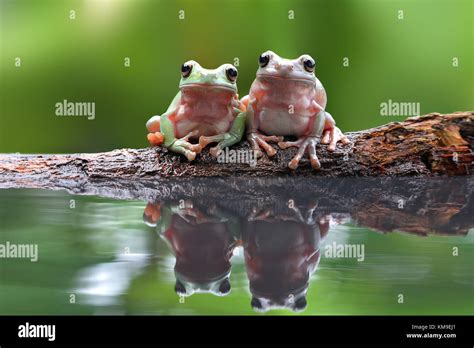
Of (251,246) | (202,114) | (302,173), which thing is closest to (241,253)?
(251,246)

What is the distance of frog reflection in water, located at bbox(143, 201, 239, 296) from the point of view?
2.00 m

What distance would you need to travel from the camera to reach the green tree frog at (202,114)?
4.54m

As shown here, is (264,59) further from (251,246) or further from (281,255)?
(281,255)

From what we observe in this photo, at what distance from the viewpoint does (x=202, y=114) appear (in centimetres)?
471

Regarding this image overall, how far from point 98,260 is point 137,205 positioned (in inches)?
55.9

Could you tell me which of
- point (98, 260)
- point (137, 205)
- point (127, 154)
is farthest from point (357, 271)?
point (127, 154)

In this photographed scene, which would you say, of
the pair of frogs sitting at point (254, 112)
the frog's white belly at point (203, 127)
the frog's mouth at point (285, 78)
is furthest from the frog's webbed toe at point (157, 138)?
the frog's mouth at point (285, 78)

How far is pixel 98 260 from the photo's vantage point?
2.26 metres

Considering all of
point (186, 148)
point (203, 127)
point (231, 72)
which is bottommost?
point (186, 148)

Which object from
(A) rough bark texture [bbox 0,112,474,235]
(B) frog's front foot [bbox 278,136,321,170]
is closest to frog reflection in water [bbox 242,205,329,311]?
(A) rough bark texture [bbox 0,112,474,235]

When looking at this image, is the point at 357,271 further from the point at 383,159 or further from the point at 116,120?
the point at 116,120

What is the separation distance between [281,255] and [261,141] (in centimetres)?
233

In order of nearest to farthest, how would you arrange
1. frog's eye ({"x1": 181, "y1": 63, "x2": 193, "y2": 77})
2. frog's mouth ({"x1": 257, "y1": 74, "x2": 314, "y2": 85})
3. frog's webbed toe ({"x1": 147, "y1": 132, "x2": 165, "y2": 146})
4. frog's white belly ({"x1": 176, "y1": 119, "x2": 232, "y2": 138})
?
frog's mouth ({"x1": 257, "y1": 74, "x2": 314, "y2": 85}), frog's eye ({"x1": 181, "y1": 63, "x2": 193, "y2": 77}), frog's white belly ({"x1": 176, "y1": 119, "x2": 232, "y2": 138}), frog's webbed toe ({"x1": 147, "y1": 132, "x2": 165, "y2": 146})

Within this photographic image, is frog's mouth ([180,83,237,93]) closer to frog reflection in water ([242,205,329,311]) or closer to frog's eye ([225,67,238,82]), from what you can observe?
frog's eye ([225,67,238,82])
